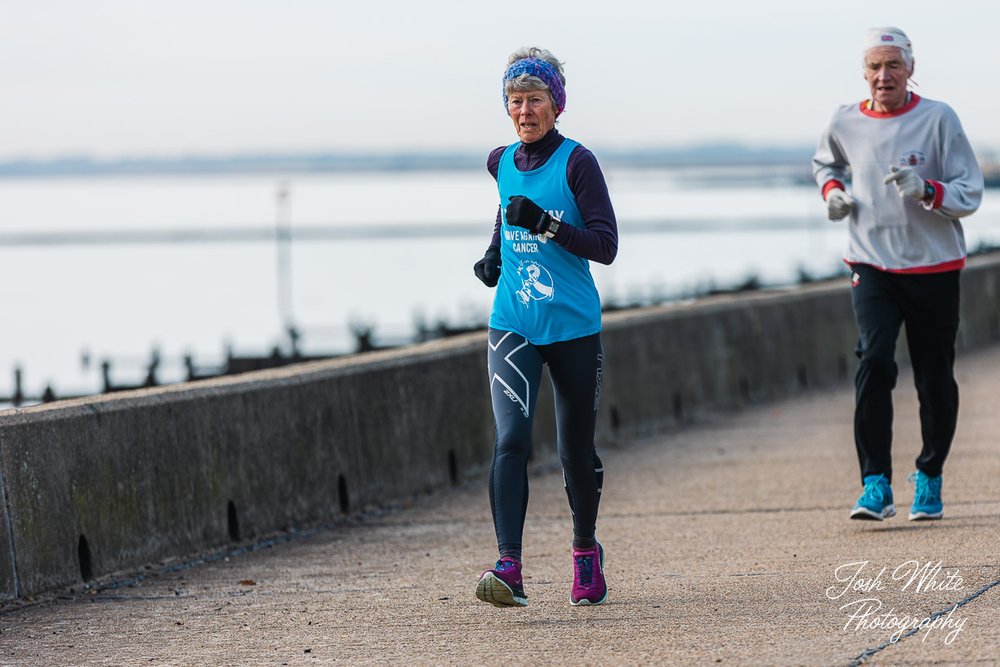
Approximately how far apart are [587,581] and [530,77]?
5.53ft

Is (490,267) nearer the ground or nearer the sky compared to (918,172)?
nearer the ground

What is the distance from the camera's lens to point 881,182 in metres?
7.83

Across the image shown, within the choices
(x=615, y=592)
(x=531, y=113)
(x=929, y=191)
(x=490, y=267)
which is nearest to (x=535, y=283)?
(x=490, y=267)

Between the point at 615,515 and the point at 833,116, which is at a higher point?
the point at 833,116

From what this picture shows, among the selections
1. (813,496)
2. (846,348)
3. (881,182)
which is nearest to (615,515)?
(813,496)

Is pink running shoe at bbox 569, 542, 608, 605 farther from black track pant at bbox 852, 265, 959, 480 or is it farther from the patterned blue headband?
black track pant at bbox 852, 265, 959, 480

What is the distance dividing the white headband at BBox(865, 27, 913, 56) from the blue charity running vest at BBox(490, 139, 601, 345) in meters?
1.83

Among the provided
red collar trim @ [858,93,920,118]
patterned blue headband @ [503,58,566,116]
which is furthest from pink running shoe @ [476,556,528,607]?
red collar trim @ [858,93,920,118]

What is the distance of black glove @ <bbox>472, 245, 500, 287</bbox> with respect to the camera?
6.61 meters

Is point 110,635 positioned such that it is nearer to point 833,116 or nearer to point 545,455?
point 833,116

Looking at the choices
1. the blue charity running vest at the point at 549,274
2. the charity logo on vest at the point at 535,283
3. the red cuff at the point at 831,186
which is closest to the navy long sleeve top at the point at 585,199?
the blue charity running vest at the point at 549,274

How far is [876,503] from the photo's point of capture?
7797 millimetres

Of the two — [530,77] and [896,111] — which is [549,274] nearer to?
[530,77]

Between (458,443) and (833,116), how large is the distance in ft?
10.6
